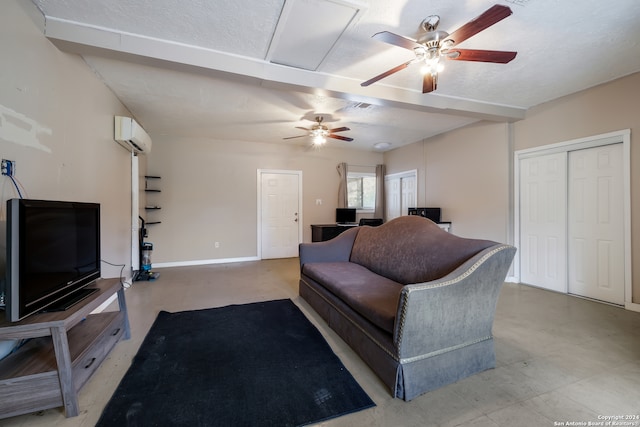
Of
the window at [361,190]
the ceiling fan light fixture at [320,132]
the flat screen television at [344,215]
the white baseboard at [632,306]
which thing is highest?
the ceiling fan light fixture at [320,132]

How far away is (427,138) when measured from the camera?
541 cm

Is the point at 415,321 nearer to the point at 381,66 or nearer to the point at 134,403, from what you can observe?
the point at 134,403

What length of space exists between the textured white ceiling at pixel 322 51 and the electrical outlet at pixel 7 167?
1.10 metres

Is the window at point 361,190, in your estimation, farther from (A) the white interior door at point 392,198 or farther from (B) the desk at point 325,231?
(B) the desk at point 325,231

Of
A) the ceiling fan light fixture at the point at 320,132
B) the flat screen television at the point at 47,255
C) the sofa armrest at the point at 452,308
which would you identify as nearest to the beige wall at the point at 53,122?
the flat screen television at the point at 47,255

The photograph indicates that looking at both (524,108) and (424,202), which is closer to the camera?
(524,108)

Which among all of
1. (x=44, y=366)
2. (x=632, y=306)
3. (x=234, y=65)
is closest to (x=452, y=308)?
(x=44, y=366)

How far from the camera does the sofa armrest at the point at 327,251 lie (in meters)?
3.26

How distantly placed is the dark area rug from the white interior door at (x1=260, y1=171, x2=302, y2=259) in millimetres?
3334

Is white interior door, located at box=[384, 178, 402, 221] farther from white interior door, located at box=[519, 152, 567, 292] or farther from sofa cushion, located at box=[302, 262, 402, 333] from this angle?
sofa cushion, located at box=[302, 262, 402, 333]

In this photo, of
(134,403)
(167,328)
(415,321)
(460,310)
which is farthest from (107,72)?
(460,310)

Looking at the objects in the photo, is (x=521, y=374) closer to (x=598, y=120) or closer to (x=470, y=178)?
(x=598, y=120)

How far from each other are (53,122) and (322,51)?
230cm

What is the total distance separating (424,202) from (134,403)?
534 centimetres
